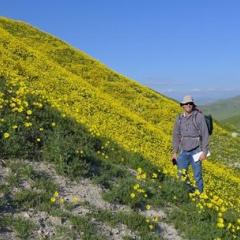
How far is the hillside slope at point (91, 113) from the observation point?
15.5 meters

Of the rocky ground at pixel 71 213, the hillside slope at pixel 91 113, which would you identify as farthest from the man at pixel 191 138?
the rocky ground at pixel 71 213

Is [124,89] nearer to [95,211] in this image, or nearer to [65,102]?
[65,102]

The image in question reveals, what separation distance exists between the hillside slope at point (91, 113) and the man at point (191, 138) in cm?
83

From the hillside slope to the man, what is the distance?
0.83 m

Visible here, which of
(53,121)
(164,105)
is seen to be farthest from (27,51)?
(53,121)

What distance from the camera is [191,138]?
53.3ft

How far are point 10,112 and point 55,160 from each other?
2.69 metres

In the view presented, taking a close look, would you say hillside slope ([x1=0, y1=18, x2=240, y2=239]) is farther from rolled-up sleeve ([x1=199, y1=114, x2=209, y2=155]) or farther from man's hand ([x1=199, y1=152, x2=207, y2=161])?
rolled-up sleeve ([x1=199, y1=114, x2=209, y2=155])

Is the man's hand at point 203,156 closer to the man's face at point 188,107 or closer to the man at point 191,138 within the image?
the man at point 191,138

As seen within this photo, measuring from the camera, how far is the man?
1593cm

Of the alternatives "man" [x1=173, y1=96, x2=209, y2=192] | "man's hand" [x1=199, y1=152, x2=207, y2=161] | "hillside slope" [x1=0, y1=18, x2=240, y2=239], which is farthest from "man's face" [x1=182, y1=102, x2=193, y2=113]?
"hillside slope" [x1=0, y1=18, x2=240, y2=239]

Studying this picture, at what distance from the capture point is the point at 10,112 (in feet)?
52.8

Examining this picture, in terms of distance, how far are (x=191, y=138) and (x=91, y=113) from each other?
11824 millimetres

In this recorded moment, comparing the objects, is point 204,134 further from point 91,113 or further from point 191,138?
point 91,113
